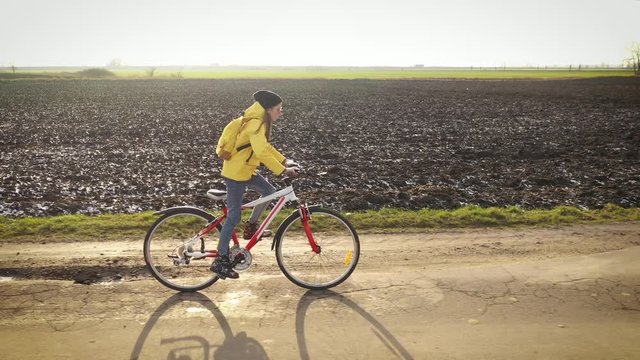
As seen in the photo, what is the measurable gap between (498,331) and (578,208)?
670 centimetres

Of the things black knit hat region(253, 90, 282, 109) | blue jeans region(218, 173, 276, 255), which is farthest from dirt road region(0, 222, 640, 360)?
black knit hat region(253, 90, 282, 109)

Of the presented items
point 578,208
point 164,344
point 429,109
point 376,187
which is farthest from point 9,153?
point 429,109

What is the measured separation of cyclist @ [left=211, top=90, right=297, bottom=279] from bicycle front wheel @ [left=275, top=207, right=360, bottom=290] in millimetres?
528

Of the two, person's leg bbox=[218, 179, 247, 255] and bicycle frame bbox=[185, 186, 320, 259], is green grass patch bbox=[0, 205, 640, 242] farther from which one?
person's leg bbox=[218, 179, 247, 255]

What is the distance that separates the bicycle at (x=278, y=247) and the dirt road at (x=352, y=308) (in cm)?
20

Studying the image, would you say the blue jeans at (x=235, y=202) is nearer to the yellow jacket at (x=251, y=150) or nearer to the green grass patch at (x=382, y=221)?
the yellow jacket at (x=251, y=150)

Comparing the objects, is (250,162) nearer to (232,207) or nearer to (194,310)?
(232,207)

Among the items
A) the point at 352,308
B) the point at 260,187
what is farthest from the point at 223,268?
the point at 352,308

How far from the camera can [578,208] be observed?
10688 mm

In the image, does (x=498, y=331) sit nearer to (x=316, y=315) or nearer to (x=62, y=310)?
(x=316, y=315)

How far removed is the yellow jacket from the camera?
5703mm

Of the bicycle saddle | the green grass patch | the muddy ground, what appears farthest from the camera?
the muddy ground

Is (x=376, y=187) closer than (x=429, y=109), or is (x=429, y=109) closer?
(x=376, y=187)

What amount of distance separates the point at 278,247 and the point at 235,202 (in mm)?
832
